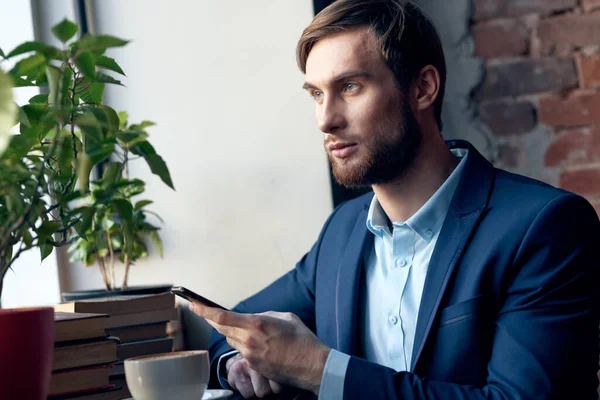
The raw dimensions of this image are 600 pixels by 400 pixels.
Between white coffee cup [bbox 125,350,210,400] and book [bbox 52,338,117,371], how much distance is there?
106 millimetres

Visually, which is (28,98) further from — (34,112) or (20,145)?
(20,145)

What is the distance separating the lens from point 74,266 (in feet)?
6.00

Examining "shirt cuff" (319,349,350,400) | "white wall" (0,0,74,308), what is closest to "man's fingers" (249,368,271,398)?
"shirt cuff" (319,349,350,400)

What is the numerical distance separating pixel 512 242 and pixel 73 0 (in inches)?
48.8

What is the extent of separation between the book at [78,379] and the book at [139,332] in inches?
16.8

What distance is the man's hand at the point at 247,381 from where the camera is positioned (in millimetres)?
1152

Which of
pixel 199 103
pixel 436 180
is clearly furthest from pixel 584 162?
pixel 199 103

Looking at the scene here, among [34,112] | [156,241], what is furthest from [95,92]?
[156,241]

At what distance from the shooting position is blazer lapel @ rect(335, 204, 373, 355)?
132cm

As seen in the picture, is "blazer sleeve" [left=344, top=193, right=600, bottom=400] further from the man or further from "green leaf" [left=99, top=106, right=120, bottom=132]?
"green leaf" [left=99, top=106, right=120, bottom=132]

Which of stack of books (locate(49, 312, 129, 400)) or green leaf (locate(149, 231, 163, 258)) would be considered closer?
stack of books (locate(49, 312, 129, 400))

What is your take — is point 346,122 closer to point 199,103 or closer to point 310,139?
point 310,139

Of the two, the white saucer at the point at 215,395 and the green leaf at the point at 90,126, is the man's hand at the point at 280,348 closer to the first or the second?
the white saucer at the point at 215,395

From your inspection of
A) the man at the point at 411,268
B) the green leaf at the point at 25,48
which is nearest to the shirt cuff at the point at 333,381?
the man at the point at 411,268
